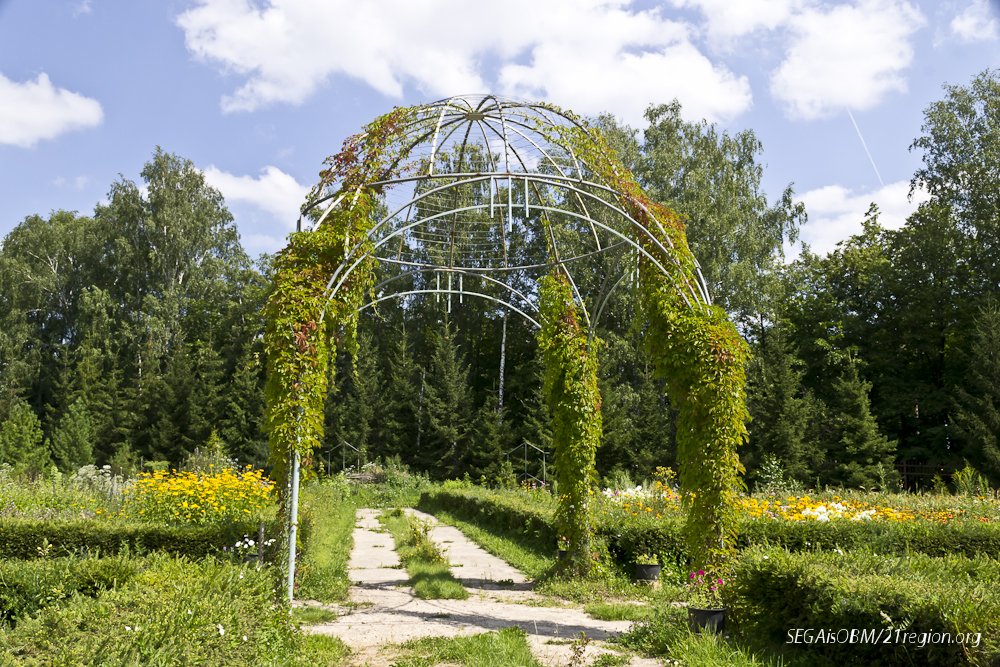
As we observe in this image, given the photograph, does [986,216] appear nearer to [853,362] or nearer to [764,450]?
[853,362]

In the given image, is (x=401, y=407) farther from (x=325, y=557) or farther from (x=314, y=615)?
(x=314, y=615)

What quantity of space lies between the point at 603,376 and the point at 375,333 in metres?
13.3

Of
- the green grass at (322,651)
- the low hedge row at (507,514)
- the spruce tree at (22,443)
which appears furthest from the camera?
the spruce tree at (22,443)

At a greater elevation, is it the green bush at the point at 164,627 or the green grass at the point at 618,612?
the green bush at the point at 164,627

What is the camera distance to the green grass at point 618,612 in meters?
6.47

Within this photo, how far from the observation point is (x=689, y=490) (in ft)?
21.3

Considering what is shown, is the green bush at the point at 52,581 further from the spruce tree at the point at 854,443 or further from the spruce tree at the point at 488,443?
the spruce tree at the point at 488,443

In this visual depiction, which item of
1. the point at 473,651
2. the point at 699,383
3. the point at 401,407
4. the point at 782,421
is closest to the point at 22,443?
the point at 401,407

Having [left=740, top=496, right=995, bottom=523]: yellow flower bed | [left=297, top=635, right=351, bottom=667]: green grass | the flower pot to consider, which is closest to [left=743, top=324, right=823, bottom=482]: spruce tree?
[left=740, top=496, right=995, bottom=523]: yellow flower bed

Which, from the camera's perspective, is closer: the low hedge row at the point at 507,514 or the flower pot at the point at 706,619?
the flower pot at the point at 706,619

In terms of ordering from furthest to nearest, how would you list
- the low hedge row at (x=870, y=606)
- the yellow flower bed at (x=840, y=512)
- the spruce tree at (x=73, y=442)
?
1. the spruce tree at (x=73, y=442)
2. the yellow flower bed at (x=840, y=512)
3. the low hedge row at (x=870, y=606)

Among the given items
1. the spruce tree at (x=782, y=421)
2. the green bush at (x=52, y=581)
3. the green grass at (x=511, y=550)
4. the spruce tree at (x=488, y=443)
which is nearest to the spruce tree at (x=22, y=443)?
the spruce tree at (x=488, y=443)

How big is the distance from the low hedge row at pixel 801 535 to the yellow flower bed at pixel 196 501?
385cm

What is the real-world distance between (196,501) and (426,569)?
8.94 feet
